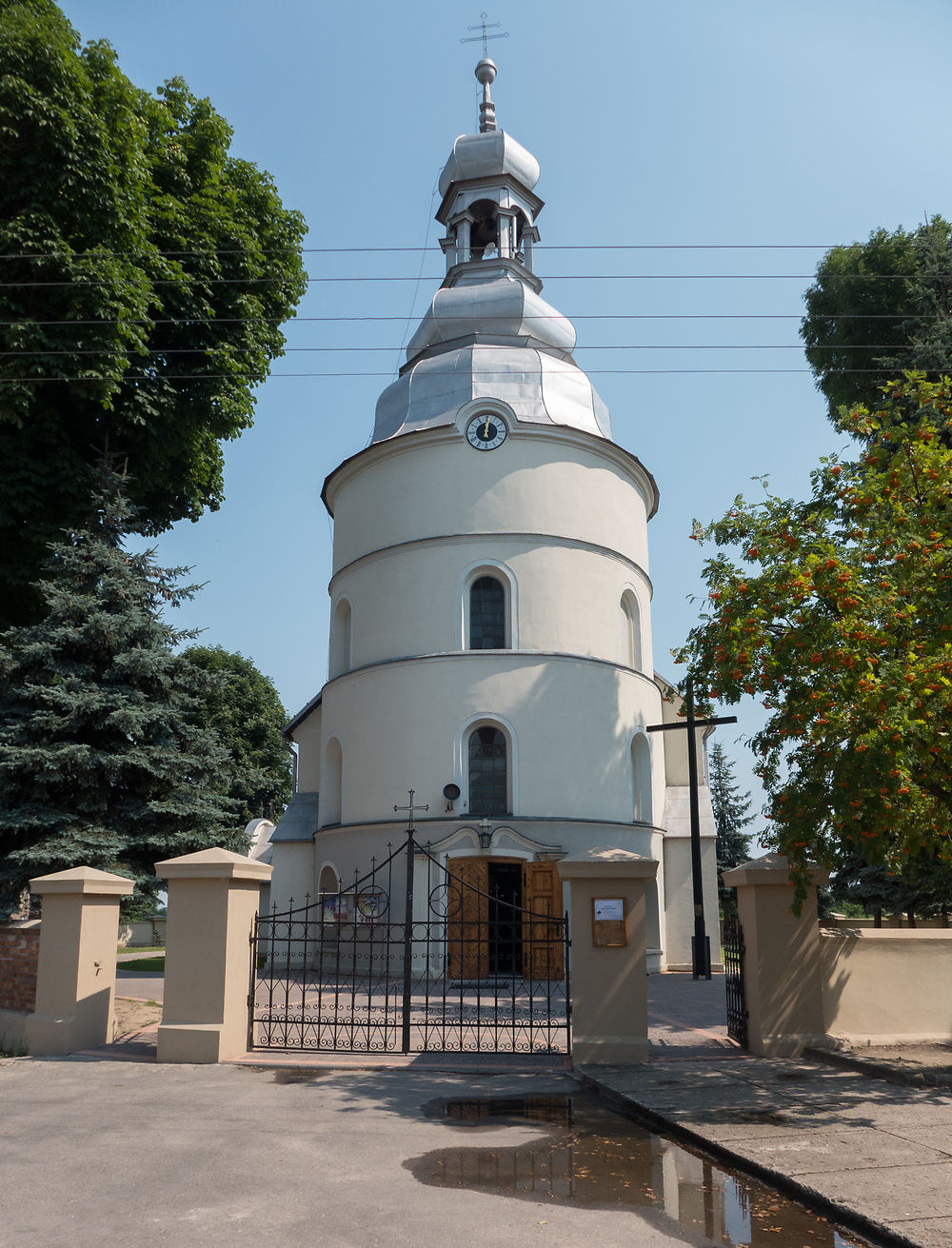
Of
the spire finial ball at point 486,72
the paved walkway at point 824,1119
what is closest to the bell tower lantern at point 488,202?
the spire finial ball at point 486,72

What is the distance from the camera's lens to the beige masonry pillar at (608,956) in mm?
10859

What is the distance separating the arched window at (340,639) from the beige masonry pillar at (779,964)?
16.1 m

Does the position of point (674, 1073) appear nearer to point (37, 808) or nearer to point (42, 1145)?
point (42, 1145)

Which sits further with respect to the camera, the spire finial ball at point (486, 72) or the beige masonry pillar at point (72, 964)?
the spire finial ball at point (486, 72)

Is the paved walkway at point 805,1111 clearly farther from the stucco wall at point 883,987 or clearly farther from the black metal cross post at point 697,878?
the black metal cross post at point 697,878

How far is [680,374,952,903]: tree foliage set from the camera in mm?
8930

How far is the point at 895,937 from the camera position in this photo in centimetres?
1148

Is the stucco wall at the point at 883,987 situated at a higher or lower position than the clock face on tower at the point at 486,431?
lower

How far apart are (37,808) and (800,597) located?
11.9m

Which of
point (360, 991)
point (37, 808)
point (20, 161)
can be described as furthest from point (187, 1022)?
point (20, 161)

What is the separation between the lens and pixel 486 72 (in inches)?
1366

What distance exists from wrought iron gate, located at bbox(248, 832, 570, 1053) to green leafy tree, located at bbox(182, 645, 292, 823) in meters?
16.6

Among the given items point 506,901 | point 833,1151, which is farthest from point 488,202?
point 833,1151

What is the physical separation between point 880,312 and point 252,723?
29.6 m
